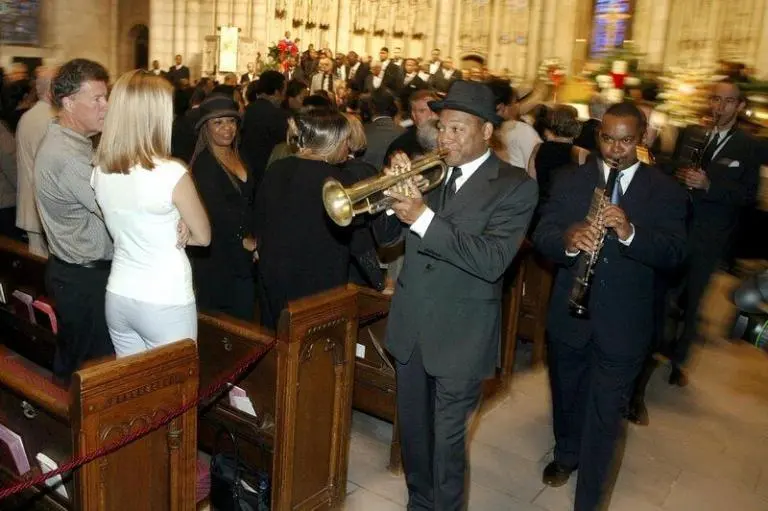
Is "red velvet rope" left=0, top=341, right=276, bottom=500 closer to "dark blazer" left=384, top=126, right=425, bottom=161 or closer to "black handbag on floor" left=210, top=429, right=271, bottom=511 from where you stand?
"black handbag on floor" left=210, top=429, right=271, bottom=511

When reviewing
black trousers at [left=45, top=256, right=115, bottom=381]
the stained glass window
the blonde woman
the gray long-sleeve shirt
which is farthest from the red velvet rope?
the stained glass window

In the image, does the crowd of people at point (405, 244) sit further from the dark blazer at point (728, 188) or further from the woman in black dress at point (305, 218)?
the dark blazer at point (728, 188)

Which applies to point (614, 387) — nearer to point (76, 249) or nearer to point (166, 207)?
point (166, 207)

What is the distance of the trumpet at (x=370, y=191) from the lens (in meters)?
2.85

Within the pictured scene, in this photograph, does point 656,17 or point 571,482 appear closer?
point 571,482

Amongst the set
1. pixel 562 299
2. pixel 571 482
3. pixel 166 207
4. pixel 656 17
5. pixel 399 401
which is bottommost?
pixel 571 482

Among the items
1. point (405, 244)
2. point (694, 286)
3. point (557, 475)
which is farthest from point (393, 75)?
point (405, 244)

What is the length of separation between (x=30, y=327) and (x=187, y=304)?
1.92 metres

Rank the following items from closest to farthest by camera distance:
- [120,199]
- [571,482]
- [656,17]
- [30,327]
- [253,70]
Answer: [120,199]
[571,482]
[30,327]
[656,17]
[253,70]

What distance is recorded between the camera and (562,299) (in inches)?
142

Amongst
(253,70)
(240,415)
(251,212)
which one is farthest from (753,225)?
(253,70)

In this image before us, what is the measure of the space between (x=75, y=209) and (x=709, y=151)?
442 centimetres

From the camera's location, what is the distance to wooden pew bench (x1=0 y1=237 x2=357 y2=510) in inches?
124

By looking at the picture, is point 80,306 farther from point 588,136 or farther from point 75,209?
point 588,136
